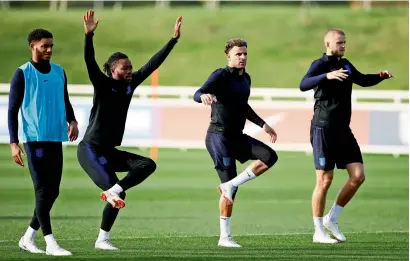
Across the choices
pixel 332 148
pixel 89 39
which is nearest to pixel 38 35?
pixel 89 39

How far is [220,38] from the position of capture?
47219 mm

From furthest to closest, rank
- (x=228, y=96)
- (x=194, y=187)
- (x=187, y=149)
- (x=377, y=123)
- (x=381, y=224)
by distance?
(x=187, y=149) → (x=377, y=123) → (x=194, y=187) → (x=381, y=224) → (x=228, y=96)

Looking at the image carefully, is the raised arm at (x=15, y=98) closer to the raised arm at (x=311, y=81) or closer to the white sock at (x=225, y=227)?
the white sock at (x=225, y=227)

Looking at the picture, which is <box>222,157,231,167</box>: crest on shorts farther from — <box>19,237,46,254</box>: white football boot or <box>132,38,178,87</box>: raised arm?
<box>19,237,46,254</box>: white football boot

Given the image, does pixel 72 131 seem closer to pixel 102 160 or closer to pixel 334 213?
pixel 102 160

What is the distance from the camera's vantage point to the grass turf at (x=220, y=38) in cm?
4400

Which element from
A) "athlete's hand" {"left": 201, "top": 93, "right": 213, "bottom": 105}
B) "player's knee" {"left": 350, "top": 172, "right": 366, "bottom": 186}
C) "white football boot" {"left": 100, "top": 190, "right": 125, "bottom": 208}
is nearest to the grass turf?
"player's knee" {"left": 350, "top": 172, "right": 366, "bottom": 186}

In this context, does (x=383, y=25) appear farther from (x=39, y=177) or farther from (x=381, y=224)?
(x=39, y=177)

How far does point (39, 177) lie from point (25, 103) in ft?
2.24

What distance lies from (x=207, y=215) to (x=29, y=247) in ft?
15.4

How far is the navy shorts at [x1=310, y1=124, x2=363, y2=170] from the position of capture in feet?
44.1

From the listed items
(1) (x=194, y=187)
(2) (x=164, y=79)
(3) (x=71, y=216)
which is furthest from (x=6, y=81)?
(3) (x=71, y=216)

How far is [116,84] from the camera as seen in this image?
12.4m

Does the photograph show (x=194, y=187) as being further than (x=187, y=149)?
No
